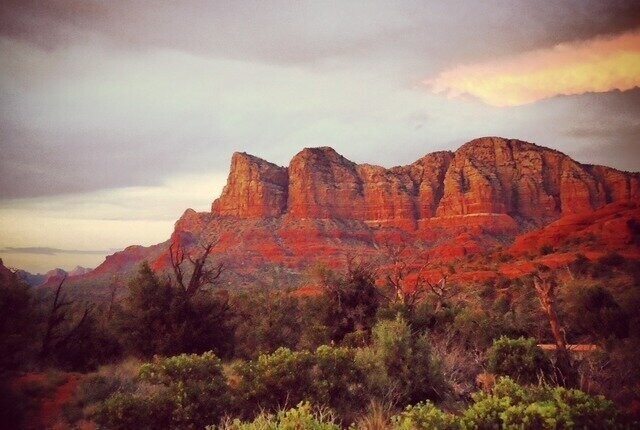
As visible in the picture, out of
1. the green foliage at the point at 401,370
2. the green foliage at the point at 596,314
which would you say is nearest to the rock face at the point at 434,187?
the green foliage at the point at 596,314

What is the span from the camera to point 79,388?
12312 mm

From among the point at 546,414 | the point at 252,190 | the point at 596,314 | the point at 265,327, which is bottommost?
the point at 596,314

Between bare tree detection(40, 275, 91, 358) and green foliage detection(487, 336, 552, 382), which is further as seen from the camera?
bare tree detection(40, 275, 91, 358)

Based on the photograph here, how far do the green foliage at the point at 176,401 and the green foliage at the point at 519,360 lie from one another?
24.9 feet

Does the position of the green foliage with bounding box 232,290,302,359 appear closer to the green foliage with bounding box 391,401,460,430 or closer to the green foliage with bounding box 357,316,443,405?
the green foliage with bounding box 357,316,443,405

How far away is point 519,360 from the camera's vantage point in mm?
12156

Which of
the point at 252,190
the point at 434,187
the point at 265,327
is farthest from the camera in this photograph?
the point at 434,187

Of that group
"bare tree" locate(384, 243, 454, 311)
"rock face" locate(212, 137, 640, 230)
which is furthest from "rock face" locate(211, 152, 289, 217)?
"bare tree" locate(384, 243, 454, 311)

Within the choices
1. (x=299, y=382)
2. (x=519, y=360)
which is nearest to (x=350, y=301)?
(x=519, y=360)

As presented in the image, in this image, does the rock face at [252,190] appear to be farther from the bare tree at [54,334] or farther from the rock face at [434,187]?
the bare tree at [54,334]

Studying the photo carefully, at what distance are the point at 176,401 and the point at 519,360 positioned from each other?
9.17m

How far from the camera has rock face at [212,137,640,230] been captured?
13050 centimetres

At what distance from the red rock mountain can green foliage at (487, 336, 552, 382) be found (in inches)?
3582

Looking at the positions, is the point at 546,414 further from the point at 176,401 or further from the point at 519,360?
the point at 519,360
